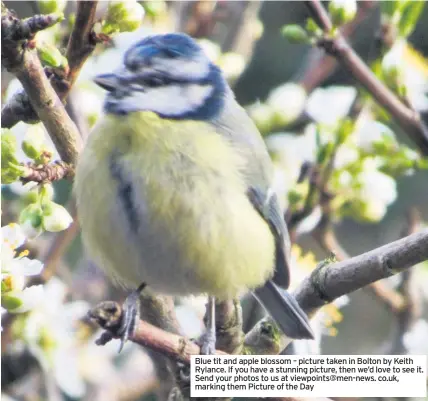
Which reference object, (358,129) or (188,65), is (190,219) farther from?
(358,129)

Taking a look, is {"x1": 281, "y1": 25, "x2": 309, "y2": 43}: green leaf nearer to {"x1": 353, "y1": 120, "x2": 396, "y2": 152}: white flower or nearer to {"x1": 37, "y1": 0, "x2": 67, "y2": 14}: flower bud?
{"x1": 353, "y1": 120, "x2": 396, "y2": 152}: white flower

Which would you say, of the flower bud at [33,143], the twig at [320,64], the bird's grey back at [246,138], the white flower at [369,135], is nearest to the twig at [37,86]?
the flower bud at [33,143]

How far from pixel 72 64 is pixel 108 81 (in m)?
0.03

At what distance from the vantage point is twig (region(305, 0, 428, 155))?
2.67 ft

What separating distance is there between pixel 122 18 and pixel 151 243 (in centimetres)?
19

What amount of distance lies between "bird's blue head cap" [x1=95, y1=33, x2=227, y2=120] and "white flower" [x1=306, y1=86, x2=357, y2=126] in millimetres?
242

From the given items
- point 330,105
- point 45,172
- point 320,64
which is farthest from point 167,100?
point 320,64

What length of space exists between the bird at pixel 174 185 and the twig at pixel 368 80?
0.41 feet

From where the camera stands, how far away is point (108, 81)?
68 centimetres

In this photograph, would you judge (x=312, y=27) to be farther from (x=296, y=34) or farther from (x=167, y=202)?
(x=167, y=202)

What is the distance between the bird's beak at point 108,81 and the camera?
0.68 metres

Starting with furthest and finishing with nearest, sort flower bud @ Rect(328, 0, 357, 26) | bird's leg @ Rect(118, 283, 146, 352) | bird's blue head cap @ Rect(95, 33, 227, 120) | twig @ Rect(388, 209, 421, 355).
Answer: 1. twig @ Rect(388, 209, 421, 355)
2. flower bud @ Rect(328, 0, 357, 26)
3. bird's blue head cap @ Rect(95, 33, 227, 120)
4. bird's leg @ Rect(118, 283, 146, 352)

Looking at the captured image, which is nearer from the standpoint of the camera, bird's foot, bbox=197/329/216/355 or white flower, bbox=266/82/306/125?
bird's foot, bbox=197/329/216/355

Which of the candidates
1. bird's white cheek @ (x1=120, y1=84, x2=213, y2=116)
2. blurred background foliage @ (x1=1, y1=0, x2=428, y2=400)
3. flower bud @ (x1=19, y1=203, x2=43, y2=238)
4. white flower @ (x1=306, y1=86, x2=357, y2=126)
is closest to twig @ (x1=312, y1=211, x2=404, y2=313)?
blurred background foliage @ (x1=1, y1=0, x2=428, y2=400)
